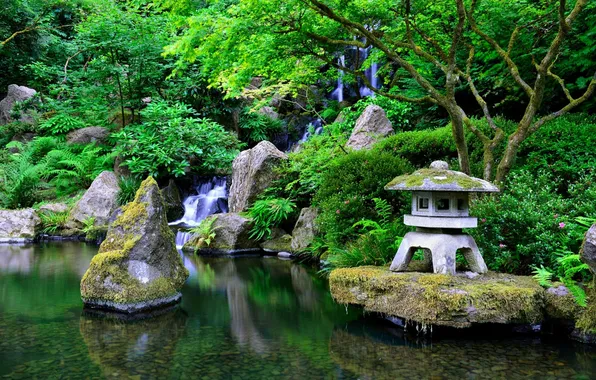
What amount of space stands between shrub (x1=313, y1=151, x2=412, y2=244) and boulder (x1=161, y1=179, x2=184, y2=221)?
752cm

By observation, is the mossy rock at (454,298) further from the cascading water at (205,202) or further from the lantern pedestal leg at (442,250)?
the cascading water at (205,202)

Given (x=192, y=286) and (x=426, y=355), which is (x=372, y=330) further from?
(x=192, y=286)

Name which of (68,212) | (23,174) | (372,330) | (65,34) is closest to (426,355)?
(372,330)

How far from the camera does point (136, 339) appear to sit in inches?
237

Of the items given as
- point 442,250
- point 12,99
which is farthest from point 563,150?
point 12,99

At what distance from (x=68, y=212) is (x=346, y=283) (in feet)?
41.0

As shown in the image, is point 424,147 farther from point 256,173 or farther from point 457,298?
point 457,298

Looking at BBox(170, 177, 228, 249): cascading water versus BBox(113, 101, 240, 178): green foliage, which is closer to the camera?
BBox(170, 177, 228, 249): cascading water

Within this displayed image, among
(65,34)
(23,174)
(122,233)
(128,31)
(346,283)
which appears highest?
(65,34)

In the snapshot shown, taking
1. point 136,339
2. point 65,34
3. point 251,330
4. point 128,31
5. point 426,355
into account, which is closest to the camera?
point 426,355

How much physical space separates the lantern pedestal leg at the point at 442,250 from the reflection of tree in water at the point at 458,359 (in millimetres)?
940

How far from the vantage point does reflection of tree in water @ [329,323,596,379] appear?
489 cm

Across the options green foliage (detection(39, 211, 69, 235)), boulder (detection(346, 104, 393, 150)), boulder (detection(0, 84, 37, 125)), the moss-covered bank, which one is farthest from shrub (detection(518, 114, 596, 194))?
boulder (detection(0, 84, 37, 125))

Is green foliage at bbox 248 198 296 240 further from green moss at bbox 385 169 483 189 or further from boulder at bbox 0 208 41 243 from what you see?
boulder at bbox 0 208 41 243
